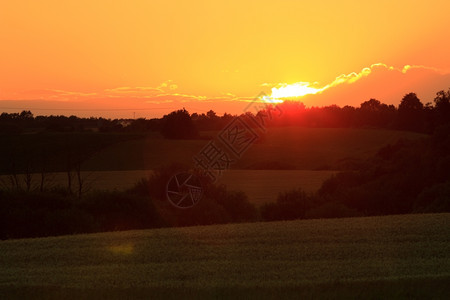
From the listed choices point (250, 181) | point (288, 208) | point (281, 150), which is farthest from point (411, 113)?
point (288, 208)

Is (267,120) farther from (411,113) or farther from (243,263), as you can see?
(243,263)

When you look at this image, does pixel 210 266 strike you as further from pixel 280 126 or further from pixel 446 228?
pixel 280 126

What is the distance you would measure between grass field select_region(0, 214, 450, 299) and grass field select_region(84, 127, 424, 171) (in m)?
43.1

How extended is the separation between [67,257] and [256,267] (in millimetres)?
2894

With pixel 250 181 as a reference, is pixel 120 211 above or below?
above

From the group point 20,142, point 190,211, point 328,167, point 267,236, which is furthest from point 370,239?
point 20,142

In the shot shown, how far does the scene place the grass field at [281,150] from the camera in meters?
58.1

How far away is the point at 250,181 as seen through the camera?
4153cm

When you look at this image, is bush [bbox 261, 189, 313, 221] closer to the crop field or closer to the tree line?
the crop field

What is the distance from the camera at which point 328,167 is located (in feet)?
185

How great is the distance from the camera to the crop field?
3491 cm

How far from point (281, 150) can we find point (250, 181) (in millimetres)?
28745

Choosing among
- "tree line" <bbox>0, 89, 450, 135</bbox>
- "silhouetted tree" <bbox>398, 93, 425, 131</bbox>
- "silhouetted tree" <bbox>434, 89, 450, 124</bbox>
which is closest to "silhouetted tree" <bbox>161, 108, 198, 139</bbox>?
"tree line" <bbox>0, 89, 450, 135</bbox>

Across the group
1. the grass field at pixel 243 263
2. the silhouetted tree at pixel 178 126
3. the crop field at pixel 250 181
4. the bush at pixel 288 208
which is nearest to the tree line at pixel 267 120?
the silhouetted tree at pixel 178 126
